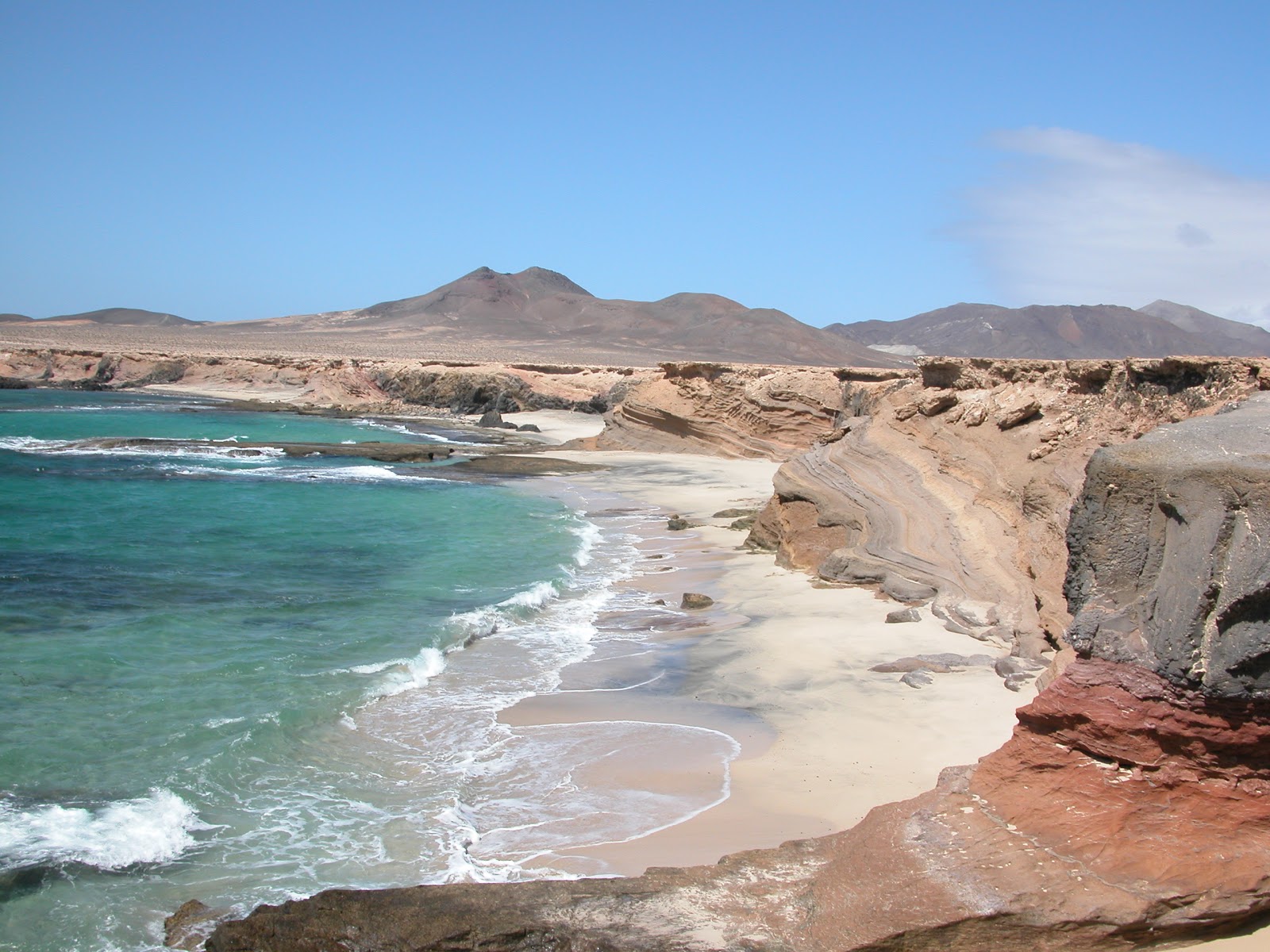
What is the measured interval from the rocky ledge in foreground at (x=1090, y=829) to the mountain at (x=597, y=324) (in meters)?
80.9

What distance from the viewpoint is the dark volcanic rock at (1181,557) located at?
3584mm

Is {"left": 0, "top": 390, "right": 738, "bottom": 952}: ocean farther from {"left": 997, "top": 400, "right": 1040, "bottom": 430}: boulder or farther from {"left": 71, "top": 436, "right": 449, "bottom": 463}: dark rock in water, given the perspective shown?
{"left": 71, "top": 436, "right": 449, "bottom": 463}: dark rock in water

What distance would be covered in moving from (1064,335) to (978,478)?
108 meters

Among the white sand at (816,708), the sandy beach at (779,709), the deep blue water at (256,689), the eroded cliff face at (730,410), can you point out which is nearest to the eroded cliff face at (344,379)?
the eroded cliff face at (730,410)

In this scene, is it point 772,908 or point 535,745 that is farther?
point 535,745

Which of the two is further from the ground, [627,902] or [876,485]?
[876,485]

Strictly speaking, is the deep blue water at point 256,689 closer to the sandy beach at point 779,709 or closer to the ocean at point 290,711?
the ocean at point 290,711

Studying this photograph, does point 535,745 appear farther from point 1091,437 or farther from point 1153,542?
point 1091,437

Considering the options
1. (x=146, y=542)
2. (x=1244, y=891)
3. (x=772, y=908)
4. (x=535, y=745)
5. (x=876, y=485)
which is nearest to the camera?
(x=1244, y=891)

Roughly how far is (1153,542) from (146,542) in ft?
46.5

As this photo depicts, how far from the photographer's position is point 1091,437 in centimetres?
920

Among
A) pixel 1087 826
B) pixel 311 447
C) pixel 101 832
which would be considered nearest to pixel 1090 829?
pixel 1087 826

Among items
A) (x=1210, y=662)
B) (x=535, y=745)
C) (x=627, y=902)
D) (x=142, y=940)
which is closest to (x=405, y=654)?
(x=535, y=745)

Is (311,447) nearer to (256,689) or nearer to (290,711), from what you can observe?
(256,689)
